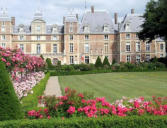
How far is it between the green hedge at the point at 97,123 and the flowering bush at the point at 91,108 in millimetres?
364

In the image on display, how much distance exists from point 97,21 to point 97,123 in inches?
1463

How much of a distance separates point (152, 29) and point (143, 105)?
24.0 meters

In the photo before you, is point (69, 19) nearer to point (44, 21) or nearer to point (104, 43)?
point (44, 21)

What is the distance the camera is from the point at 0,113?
3.93 m

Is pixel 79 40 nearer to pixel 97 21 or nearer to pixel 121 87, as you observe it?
pixel 97 21

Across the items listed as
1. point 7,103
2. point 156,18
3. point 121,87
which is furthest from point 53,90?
point 156,18

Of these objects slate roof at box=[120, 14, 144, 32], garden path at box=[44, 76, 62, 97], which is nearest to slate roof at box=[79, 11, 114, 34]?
slate roof at box=[120, 14, 144, 32]

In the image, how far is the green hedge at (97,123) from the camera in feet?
12.6

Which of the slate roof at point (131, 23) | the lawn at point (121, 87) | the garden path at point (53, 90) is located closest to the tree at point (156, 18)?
the slate roof at point (131, 23)

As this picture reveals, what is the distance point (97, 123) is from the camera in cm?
391

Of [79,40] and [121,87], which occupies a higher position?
[79,40]

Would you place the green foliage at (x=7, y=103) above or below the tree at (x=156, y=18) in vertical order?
below

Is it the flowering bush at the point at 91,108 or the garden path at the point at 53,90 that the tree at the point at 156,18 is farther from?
the flowering bush at the point at 91,108

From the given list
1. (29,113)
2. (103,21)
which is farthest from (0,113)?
(103,21)
